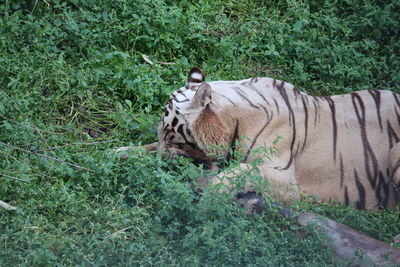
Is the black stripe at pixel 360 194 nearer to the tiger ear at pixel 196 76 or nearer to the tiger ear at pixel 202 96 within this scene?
the tiger ear at pixel 202 96

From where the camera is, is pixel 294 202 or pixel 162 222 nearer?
pixel 162 222

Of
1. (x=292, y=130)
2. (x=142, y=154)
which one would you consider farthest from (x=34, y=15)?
(x=292, y=130)

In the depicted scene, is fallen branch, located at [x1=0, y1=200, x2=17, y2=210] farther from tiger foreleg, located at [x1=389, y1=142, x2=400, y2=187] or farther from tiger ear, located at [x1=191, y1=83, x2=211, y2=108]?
tiger foreleg, located at [x1=389, y1=142, x2=400, y2=187]

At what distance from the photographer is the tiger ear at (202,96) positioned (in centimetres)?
486

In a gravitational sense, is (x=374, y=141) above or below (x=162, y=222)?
above

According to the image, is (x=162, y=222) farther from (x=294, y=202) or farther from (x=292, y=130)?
(x=292, y=130)

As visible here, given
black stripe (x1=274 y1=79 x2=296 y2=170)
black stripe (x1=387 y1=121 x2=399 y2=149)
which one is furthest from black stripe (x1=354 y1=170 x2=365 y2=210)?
black stripe (x1=274 y1=79 x2=296 y2=170)

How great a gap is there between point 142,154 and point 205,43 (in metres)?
1.90

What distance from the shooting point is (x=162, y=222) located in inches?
168

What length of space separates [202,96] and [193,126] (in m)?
0.19

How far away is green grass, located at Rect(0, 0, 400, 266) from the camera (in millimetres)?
3955

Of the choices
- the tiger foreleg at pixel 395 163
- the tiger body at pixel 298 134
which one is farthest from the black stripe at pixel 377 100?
the tiger foreleg at pixel 395 163

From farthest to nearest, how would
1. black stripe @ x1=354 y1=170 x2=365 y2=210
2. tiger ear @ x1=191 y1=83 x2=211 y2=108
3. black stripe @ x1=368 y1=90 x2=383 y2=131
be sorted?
black stripe @ x1=368 y1=90 x2=383 y2=131, black stripe @ x1=354 y1=170 x2=365 y2=210, tiger ear @ x1=191 y1=83 x2=211 y2=108

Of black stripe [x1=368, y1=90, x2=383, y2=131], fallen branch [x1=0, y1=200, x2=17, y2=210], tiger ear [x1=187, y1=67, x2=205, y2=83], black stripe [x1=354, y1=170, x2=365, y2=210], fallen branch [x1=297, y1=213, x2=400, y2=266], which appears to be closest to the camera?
fallen branch [x1=297, y1=213, x2=400, y2=266]
